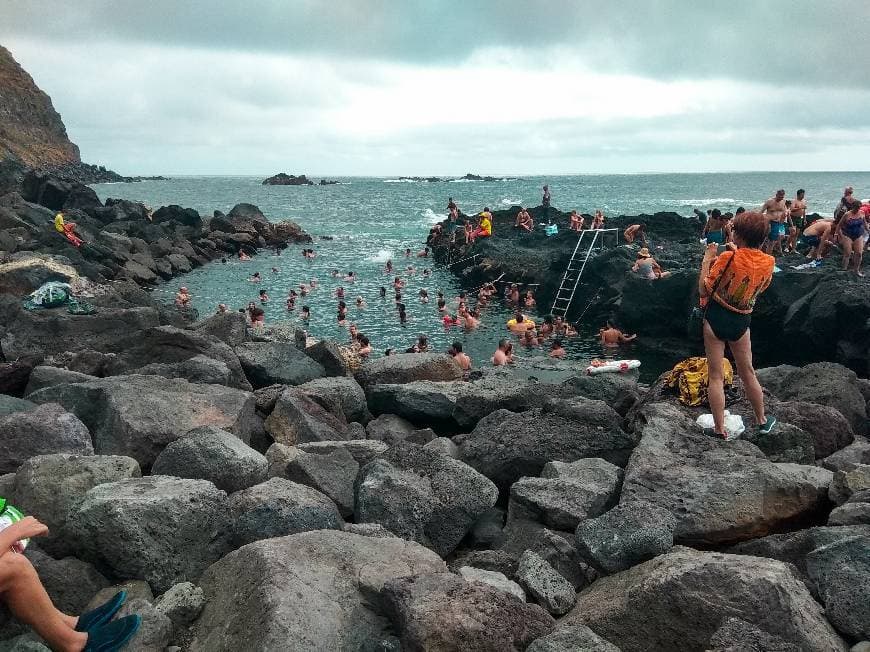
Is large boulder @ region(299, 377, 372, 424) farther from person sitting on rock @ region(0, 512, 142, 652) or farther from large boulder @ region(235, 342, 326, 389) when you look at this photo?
person sitting on rock @ region(0, 512, 142, 652)

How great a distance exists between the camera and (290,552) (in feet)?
14.3

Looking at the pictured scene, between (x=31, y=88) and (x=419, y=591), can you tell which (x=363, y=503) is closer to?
(x=419, y=591)

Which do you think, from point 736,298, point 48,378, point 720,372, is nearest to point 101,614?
point 48,378

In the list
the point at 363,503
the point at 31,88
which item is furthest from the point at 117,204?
the point at 31,88

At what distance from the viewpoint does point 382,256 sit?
4575cm

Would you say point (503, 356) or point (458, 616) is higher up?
point (458, 616)

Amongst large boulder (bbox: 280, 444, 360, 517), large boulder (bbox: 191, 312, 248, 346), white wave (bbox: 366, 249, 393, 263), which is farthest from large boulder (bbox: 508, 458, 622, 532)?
white wave (bbox: 366, 249, 393, 263)

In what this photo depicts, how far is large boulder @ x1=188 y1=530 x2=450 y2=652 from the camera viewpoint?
3.73m

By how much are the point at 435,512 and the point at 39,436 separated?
3.77 m

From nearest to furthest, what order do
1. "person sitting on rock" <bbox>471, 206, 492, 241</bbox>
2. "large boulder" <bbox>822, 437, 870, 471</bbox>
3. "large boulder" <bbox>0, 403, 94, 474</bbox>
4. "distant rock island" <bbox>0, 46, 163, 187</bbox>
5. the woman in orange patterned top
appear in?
"large boulder" <bbox>0, 403, 94, 474</bbox>
the woman in orange patterned top
"large boulder" <bbox>822, 437, 870, 471</bbox>
"person sitting on rock" <bbox>471, 206, 492, 241</bbox>
"distant rock island" <bbox>0, 46, 163, 187</bbox>

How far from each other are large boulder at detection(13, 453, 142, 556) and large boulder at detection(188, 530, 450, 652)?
1.28 metres

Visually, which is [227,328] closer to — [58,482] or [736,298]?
[58,482]

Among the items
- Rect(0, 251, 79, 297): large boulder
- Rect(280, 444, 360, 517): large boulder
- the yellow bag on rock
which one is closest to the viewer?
Rect(280, 444, 360, 517): large boulder

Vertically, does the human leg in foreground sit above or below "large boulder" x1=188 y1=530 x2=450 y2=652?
above
